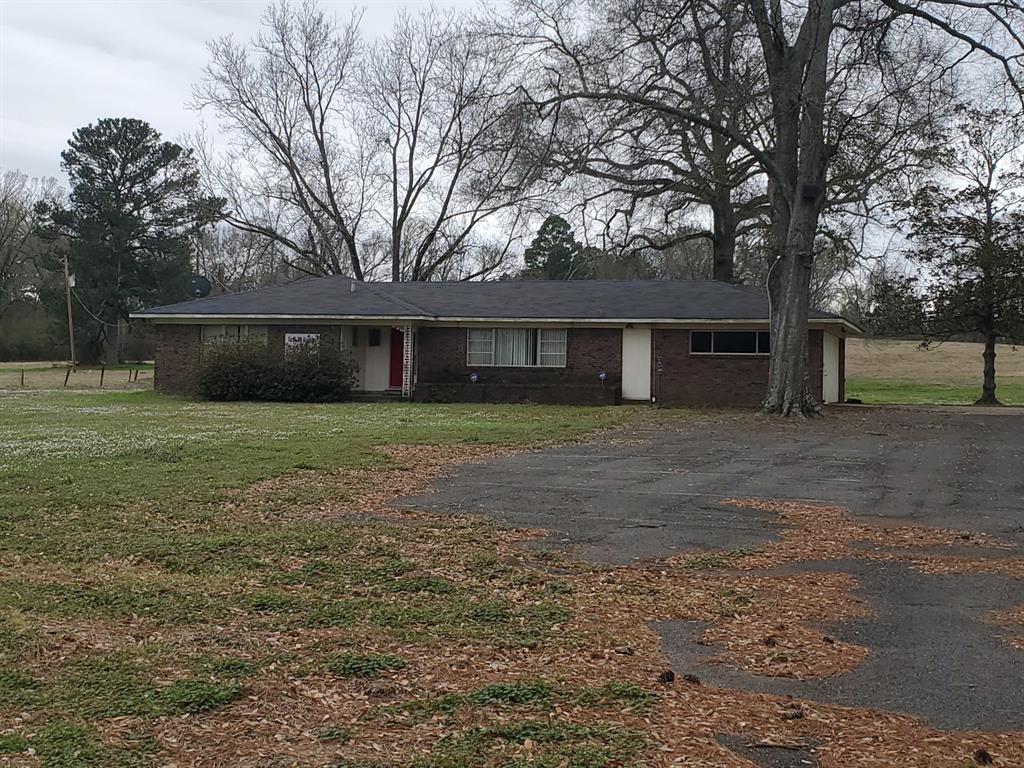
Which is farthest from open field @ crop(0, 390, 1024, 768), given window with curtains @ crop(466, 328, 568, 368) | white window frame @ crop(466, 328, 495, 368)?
white window frame @ crop(466, 328, 495, 368)

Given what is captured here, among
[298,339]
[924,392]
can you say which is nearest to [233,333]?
[298,339]

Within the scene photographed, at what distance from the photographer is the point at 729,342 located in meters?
26.1

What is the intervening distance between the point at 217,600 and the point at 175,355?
24361 millimetres

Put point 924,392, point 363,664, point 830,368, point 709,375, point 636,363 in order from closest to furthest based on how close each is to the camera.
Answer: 1. point 363,664
2. point 709,375
3. point 636,363
4. point 830,368
5. point 924,392

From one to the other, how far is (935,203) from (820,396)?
405 inches

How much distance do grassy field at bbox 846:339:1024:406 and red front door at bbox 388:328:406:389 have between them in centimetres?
1616

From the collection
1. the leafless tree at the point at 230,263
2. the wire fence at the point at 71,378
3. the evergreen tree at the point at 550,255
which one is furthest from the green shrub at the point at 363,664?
the leafless tree at the point at 230,263

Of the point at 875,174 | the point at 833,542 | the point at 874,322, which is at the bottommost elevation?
the point at 833,542

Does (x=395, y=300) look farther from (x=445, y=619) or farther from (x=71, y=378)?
(x=445, y=619)

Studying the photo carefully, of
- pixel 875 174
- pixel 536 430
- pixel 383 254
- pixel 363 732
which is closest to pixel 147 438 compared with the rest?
pixel 536 430

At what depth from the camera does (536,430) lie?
1738 cm

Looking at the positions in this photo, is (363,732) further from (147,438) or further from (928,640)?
(147,438)

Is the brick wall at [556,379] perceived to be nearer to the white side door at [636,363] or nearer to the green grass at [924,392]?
the white side door at [636,363]

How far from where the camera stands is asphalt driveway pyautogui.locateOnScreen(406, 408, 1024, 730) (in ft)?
14.6
